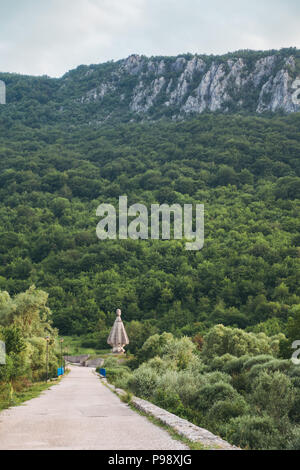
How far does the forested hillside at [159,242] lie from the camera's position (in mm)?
63031

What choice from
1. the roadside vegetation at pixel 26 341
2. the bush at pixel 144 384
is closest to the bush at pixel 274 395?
the bush at pixel 144 384

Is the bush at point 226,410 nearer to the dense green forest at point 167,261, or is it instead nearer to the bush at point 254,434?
the dense green forest at point 167,261

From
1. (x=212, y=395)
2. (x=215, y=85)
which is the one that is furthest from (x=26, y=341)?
(x=215, y=85)

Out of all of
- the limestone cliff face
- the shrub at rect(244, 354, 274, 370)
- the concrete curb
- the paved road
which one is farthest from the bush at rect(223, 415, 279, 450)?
the limestone cliff face

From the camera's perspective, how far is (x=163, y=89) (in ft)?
468

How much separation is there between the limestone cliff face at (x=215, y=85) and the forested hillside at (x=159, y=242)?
830cm

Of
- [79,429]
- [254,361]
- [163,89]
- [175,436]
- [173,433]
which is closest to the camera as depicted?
[175,436]

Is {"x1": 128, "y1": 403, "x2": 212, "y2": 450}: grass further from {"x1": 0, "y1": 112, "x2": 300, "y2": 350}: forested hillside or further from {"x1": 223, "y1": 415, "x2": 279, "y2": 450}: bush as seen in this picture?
{"x1": 0, "y1": 112, "x2": 300, "y2": 350}: forested hillside

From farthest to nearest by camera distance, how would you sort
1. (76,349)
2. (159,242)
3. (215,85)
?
1. (215,85)
2. (159,242)
3. (76,349)

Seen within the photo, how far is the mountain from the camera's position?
129250 mm

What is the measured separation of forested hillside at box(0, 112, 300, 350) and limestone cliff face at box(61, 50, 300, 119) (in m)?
8.30

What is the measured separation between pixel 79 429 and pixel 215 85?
130 meters

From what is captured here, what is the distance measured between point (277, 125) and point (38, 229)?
60.9 meters

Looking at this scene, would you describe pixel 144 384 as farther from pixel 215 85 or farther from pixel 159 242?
pixel 215 85
